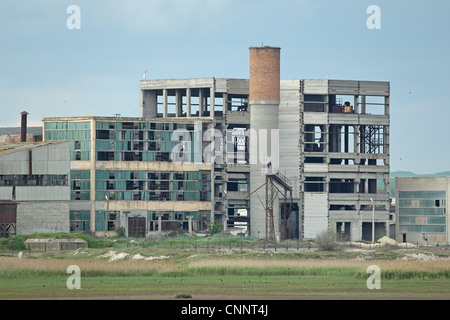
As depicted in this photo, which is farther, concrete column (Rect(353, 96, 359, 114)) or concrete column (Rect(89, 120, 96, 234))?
concrete column (Rect(353, 96, 359, 114))

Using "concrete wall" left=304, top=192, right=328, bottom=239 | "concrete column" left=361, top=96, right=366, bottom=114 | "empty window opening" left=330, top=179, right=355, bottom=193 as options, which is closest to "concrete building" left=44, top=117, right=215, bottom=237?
"concrete wall" left=304, top=192, right=328, bottom=239

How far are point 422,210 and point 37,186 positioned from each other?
6413 centimetres

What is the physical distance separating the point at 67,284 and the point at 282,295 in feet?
53.6

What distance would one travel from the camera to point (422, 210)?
154 meters

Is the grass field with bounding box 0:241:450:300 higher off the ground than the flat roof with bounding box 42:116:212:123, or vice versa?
the flat roof with bounding box 42:116:212:123

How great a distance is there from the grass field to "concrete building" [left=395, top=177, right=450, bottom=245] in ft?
201

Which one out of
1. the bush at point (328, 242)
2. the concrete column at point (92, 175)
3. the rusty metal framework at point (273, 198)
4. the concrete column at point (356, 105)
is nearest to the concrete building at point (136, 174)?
the concrete column at point (92, 175)

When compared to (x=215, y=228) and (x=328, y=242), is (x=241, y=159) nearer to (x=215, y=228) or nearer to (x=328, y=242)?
(x=215, y=228)

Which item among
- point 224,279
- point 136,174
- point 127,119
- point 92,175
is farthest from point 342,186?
point 224,279

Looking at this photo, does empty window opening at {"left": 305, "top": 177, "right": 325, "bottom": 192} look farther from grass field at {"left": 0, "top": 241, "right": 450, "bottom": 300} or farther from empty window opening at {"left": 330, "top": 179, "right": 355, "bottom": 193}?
grass field at {"left": 0, "top": 241, "right": 450, "bottom": 300}

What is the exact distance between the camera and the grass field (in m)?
61.2

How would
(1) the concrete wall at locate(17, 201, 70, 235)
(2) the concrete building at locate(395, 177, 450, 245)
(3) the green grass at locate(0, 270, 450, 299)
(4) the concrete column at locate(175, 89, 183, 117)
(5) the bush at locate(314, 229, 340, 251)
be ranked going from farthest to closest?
(4) the concrete column at locate(175, 89, 183, 117), (2) the concrete building at locate(395, 177, 450, 245), (1) the concrete wall at locate(17, 201, 70, 235), (5) the bush at locate(314, 229, 340, 251), (3) the green grass at locate(0, 270, 450, 299)
